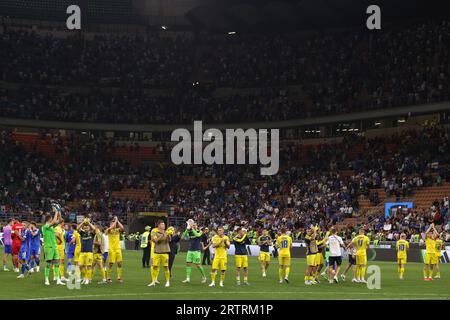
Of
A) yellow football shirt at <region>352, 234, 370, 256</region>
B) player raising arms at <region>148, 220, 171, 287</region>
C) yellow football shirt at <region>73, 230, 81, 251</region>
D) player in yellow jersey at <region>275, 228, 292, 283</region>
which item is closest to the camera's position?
player raising arms at <region>148, 220, 171, 287</region>

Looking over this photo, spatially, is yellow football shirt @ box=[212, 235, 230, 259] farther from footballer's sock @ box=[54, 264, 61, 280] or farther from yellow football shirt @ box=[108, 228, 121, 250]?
footballer's sock @ box=[54, 264, 61, 280]

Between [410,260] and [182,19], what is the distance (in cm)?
4693

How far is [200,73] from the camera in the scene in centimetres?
8256

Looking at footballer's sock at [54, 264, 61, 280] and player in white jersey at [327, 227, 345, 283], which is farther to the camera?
player in white jersey at [327, 227, 345, 283]

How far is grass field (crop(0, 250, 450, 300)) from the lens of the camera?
83.4 feet

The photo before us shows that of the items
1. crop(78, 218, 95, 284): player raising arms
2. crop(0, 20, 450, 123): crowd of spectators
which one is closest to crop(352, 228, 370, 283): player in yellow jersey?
crop(78, 218, 95, 284): player raising arms

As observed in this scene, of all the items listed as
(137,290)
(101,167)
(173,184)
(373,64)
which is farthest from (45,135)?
(137,290)

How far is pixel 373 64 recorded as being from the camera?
7169 cm

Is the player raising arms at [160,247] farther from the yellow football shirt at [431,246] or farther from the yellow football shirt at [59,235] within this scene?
the yellow football shirt at [431,246]

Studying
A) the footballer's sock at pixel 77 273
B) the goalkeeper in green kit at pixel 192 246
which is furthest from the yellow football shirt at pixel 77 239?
the goalkeeper in green kit at pixel 192 246

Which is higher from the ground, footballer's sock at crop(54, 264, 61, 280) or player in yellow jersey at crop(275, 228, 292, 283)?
player in yellow jersey at crop(275, 228, 292, 283)

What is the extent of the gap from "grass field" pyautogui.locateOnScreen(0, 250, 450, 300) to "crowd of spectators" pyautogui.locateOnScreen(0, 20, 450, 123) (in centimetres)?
3963

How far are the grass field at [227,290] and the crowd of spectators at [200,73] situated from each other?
130ft

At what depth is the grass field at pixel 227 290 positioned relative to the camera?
83.4ft
